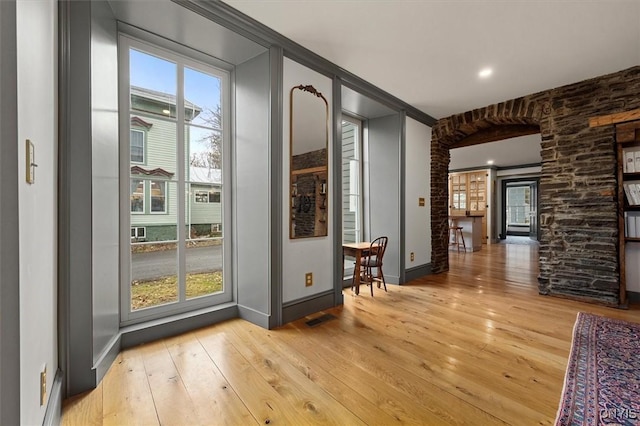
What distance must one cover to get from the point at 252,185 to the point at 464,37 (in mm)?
2400

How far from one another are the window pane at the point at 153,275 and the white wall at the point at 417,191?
3.23 metres

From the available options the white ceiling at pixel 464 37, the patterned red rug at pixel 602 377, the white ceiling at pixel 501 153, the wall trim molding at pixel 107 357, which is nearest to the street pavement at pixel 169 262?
the wall trim molding at pixel 107 357

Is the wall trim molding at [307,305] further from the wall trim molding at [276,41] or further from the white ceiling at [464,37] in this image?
the white ceiling at [464,37]

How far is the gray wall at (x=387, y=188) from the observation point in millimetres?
4191

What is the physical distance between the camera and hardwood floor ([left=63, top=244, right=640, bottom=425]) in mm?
1480

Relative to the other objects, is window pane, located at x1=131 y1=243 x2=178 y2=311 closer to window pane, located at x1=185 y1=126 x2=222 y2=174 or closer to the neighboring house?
the neighboring house

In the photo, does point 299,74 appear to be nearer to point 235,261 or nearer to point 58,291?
point 235,261

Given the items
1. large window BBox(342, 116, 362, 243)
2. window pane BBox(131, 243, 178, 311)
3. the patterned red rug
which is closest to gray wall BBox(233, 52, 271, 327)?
window pane BBox(131, 243, 178, 311)

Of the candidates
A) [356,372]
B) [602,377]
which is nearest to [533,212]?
[602,377]

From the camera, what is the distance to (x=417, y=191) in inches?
179

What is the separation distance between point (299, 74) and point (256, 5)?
2.45 ft

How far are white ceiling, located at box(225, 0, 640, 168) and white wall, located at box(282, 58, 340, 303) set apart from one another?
27cm

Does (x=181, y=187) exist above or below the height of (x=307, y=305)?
above

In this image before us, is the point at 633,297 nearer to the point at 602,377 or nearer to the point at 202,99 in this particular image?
the point at 602,377
